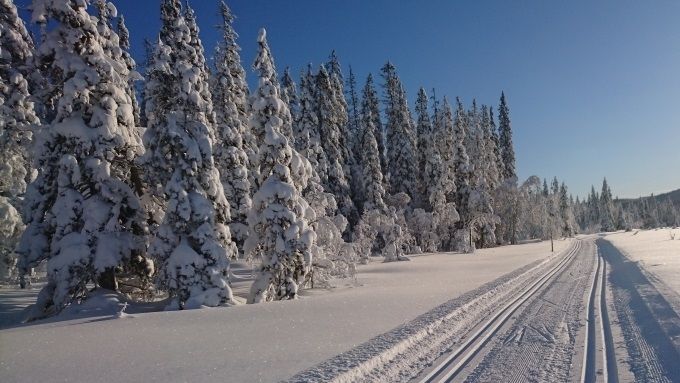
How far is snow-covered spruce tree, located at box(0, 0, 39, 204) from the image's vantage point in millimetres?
18891

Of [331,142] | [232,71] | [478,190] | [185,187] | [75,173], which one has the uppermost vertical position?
[232,71]

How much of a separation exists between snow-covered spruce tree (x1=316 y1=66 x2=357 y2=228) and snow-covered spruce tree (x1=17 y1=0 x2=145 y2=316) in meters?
24.0

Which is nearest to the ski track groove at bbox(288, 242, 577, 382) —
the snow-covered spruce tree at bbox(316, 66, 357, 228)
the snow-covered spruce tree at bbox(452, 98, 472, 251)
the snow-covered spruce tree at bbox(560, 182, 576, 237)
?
the snow-covered spruce tree at bbox(316, 66, 357, 228)

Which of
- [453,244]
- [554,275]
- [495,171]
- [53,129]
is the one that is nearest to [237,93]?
[53,129]

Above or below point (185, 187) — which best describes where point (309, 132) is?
above

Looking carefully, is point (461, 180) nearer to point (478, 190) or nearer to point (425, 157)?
point (478, 190)

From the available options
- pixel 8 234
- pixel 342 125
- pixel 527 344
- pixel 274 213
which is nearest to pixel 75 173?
pixel 8 234

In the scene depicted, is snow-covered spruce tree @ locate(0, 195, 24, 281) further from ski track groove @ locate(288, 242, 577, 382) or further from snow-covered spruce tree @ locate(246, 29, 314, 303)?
ski track groove @ locate(288, 242, 577, 382)

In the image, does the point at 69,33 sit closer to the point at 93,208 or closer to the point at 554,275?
the point at 93,208

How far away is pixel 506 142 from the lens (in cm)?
7231

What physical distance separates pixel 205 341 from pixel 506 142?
6988cm

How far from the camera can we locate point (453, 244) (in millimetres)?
50938

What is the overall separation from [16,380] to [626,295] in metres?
15.9

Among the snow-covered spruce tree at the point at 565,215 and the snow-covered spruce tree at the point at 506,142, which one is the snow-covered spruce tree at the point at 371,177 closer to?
the snow-covered spruce tree at the point at 506,142
